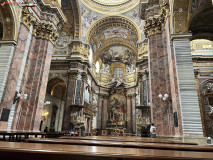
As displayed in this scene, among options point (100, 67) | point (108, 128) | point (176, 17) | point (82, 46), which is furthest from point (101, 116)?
point (176, 17)

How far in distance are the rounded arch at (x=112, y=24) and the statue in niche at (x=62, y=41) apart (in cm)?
248

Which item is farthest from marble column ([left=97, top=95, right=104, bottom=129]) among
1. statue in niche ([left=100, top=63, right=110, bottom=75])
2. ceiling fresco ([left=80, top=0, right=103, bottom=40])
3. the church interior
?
ceiling fresco ([left=80, top=0, right=103, bottom=40])

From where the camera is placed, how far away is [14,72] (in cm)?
779

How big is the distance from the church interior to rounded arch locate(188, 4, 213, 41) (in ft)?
0.16

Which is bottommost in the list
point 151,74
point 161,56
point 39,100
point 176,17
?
point 39,100

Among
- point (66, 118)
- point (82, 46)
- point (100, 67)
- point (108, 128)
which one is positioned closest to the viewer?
point (66, 118)

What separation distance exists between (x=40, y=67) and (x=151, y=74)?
6.60m

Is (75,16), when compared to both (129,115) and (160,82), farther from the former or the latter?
(129,115)

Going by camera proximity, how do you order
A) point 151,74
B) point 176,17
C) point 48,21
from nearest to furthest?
point 176,17, point 151,74, point 48,21

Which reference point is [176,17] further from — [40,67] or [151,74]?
[40,67]

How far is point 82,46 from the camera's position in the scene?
17359 millimetres

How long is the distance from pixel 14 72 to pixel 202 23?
1015cm

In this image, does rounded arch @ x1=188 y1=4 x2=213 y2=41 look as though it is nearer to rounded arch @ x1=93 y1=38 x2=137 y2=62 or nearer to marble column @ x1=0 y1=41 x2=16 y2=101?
marble column @ x1=0 y1=41 x2=16 y2=101

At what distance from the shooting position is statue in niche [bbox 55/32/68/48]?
57.4 feet
